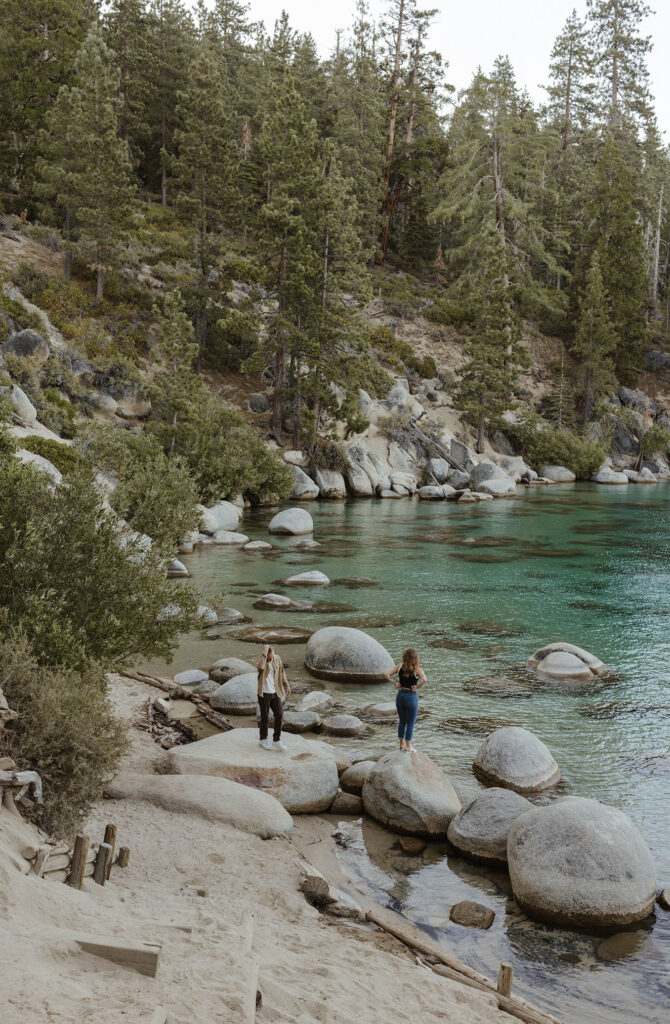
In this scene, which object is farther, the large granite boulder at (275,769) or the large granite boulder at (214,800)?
the large granite boulder at (275,769)

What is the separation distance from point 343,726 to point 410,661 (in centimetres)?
248

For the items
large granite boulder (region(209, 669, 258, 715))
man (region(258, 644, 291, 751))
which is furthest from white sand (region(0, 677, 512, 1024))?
large granite boulder (region(209, 669, 258, 715))

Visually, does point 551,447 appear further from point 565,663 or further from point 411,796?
point 411,796

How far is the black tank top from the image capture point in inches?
444

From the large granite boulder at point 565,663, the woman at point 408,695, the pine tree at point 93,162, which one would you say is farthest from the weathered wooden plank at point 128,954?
the pine tree at point 93,162

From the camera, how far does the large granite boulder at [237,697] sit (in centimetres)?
1355

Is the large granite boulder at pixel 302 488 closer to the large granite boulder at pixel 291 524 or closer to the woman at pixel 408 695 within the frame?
the large granite boulder at pixel 291 524

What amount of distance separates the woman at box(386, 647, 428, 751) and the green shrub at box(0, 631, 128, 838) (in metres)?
4.38

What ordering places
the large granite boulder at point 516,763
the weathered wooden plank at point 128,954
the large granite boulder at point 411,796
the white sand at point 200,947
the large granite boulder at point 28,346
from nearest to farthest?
the white sand at point 200,947, the weathered wooden plank at point 128,954, the large granite boulder at point 411,796, the large granite boulder at point 516,763, the large granite boulder at point 28,346

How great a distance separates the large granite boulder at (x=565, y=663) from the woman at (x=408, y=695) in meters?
5.71

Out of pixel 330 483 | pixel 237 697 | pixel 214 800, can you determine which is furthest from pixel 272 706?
pixel 330 483

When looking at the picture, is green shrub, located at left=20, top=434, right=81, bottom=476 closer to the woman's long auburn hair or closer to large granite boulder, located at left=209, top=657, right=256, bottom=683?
large granite boulder, located at left=209, top=657, right=256, bottom=683

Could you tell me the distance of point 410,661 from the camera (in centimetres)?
1112

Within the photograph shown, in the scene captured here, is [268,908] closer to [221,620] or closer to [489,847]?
[489,847]
